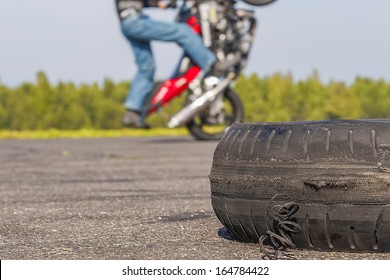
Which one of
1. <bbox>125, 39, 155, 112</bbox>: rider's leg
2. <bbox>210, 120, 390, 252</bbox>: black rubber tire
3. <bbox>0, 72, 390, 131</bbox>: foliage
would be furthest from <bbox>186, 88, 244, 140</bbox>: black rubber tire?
<bbox>0, 72, 390, 131</bbox>: foliage

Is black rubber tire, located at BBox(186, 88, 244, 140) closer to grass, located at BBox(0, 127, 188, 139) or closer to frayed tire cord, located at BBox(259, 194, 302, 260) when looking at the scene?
grass, located at BBox(0, 127, 188, 139)

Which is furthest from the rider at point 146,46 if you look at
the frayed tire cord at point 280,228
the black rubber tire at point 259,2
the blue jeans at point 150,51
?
the frayed tire cord at point 280,228

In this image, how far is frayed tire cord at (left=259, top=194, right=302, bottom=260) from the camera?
3.13 m

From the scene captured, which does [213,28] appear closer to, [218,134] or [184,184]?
[218,134]

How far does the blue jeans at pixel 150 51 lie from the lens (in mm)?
13164

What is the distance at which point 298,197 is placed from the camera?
3133 millimetres

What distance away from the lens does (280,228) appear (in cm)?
318

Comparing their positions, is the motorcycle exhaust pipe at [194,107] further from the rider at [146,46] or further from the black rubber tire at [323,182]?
the black rubber tire at [323,182]

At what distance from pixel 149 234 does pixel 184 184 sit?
2.93 metres

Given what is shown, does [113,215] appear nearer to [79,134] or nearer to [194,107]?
[194,107]

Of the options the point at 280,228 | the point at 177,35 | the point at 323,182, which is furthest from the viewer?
the point at 177,35

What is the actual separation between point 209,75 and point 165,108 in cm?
2005

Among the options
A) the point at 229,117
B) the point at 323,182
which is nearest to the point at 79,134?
the point at 229,117

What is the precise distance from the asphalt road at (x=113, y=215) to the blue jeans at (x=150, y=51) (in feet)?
14.0
